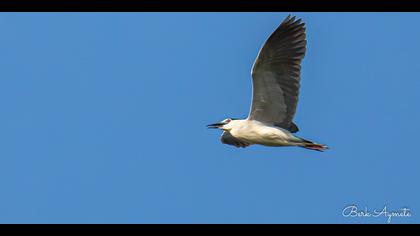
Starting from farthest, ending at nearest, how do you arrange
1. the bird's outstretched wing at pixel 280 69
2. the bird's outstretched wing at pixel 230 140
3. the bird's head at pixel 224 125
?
the bird's outstretched wing at pixel 230 140 < the bird's head at pixel 224 125 < the bird's outstretched wing at pixel 280 69

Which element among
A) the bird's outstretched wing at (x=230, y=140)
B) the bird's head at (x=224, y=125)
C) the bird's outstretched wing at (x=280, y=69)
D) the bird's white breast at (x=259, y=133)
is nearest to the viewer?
the bird's outstretched wing at (x=280, y=69)

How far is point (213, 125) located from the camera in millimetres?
19938

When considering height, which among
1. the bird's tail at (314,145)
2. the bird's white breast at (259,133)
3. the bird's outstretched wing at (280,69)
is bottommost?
the bird's tail at (314,145)

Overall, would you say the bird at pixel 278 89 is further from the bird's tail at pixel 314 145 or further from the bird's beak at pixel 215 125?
the bird's beak at pixel 215 125

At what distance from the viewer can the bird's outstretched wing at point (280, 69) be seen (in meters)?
18.3

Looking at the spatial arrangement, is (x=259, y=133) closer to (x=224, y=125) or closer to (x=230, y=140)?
(x=224, y=125)

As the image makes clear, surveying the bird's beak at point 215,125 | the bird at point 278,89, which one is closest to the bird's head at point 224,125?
the bird's beak at point 215,125

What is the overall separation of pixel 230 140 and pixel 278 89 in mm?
2597

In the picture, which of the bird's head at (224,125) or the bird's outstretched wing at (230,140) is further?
the bird's outstretched wing at (230,140)

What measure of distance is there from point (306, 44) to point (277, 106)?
1.21 metres

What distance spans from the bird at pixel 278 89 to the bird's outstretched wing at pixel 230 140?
5.86ft
